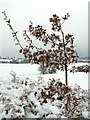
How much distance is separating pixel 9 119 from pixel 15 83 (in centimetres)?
215

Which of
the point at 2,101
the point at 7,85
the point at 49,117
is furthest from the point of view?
the point at 7,85

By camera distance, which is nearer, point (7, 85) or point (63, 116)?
point (63, 116)

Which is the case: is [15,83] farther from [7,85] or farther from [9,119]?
[9,119]

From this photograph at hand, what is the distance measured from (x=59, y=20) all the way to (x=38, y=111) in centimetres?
178

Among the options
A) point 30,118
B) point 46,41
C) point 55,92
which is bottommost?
point 30,118

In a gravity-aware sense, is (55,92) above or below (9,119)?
above

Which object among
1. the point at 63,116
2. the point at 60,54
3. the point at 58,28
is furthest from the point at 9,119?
the point at 58,28

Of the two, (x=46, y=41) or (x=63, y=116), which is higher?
(x=46, y=41)

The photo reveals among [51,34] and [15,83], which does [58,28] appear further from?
[15,83]

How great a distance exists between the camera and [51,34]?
21.3 feet

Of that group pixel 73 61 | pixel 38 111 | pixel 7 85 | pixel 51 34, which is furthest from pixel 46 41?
pixel 7 85

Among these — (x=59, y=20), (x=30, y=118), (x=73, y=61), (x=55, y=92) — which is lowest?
(x=30, y=118)

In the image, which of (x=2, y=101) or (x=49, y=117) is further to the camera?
(x=2, y=101)

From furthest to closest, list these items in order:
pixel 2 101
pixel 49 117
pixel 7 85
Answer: pixel 7 85
pixel 2 101
pixel 49 117
